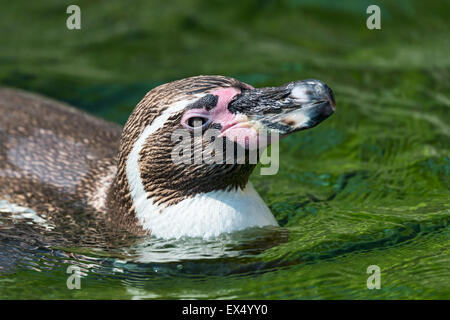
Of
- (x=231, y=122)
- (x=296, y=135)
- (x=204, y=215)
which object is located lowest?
(x=204, y=215)

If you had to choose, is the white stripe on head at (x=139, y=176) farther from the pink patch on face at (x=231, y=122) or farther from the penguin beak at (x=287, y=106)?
the penguin beak at (x=287, y=106)

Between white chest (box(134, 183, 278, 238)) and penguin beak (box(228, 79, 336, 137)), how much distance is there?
78cm

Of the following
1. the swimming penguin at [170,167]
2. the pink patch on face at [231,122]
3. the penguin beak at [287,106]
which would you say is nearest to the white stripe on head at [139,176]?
the swimming penguin at [170,167]

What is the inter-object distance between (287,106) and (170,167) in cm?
117

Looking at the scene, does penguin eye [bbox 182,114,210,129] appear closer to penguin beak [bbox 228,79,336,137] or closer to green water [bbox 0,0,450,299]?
penguin beak [bbox 228,79,336,137]

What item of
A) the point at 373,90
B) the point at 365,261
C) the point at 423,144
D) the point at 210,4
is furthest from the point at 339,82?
the point at 365,261

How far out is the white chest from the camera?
698 centimetres

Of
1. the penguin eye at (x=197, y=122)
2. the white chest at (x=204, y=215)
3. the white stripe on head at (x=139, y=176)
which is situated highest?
the penguin eye at (x=197, y=122)

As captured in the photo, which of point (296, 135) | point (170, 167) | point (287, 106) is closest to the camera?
point (287, 106)

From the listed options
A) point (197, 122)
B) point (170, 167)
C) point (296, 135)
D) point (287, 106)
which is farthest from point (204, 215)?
point (296, 135)

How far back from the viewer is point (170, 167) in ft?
22.6

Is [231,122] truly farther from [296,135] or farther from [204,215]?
[296,135]

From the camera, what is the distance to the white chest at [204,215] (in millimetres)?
6977

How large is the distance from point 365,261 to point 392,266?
0.78 feet
